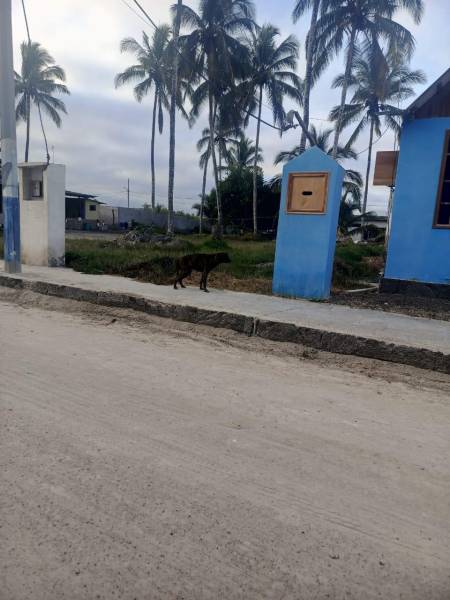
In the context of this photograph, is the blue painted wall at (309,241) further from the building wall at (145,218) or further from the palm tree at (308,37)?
the building wall at (145,218)

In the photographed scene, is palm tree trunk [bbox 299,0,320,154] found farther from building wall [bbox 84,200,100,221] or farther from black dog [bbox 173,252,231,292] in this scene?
building wall [bbox 84,200,100,221]

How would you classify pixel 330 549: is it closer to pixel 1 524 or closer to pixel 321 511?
pixel 321 511

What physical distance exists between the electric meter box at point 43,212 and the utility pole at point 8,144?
0.85m

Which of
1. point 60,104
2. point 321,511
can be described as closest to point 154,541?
point 321,511

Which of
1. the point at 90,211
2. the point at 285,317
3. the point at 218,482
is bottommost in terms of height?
the point at 218,482

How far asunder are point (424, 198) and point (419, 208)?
18 cm

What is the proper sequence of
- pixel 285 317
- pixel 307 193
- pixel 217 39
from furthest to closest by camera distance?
pixel 217 39 < pixel 307 193 < pixel 285 317

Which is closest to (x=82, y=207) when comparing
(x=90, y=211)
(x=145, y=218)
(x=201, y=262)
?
(x=90, y=211)

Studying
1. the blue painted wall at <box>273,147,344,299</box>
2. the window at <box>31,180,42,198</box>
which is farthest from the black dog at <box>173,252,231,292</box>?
the window at <box>31,180,42,198</box>

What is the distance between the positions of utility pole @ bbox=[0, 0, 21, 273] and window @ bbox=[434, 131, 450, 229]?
7.90 m

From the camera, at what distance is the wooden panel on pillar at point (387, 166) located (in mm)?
8492

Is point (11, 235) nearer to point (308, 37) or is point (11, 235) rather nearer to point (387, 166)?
point (387, 166)

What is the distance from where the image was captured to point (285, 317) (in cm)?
A: 560

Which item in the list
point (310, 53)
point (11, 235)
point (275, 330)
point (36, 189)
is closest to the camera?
point (275, 330)
